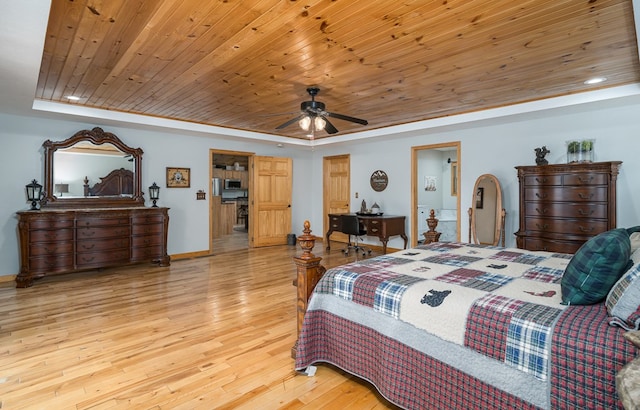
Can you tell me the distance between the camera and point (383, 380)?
1.89 metres

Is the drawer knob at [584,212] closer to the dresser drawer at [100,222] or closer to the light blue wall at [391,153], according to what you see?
the light blue wall at [391,153]

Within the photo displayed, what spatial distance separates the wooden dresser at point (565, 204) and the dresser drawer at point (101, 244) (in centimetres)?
553

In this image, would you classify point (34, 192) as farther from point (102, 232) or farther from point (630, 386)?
point (630, 386)

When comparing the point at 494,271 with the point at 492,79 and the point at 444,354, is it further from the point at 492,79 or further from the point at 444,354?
the point at 492,79

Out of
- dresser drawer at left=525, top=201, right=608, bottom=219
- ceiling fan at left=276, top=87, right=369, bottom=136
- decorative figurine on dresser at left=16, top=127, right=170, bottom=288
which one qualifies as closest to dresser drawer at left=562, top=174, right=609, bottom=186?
dresser drawer at left=525, top=201, right=608, bottom=219

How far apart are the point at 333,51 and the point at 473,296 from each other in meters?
2.16

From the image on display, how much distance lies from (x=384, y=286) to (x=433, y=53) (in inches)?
81.1

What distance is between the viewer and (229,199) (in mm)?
11297

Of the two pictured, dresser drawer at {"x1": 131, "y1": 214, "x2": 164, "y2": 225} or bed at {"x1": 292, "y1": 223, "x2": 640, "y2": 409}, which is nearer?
bed at {"x1": 292, "y1": 223, "x2": 640, "y2": 409}

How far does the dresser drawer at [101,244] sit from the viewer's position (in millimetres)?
4686

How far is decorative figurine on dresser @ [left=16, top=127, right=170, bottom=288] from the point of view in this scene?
14.4ft

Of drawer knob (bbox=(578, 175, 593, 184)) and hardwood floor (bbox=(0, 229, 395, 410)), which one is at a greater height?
drawer knob (bbox=(578, 175, 593, 184))

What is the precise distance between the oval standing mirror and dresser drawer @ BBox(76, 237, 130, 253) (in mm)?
5318

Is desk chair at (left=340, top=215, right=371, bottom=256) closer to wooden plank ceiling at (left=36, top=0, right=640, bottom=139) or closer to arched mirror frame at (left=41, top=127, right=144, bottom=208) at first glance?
wooden plank ceiling at (left=36, top=0, right=640, bottom=139)
